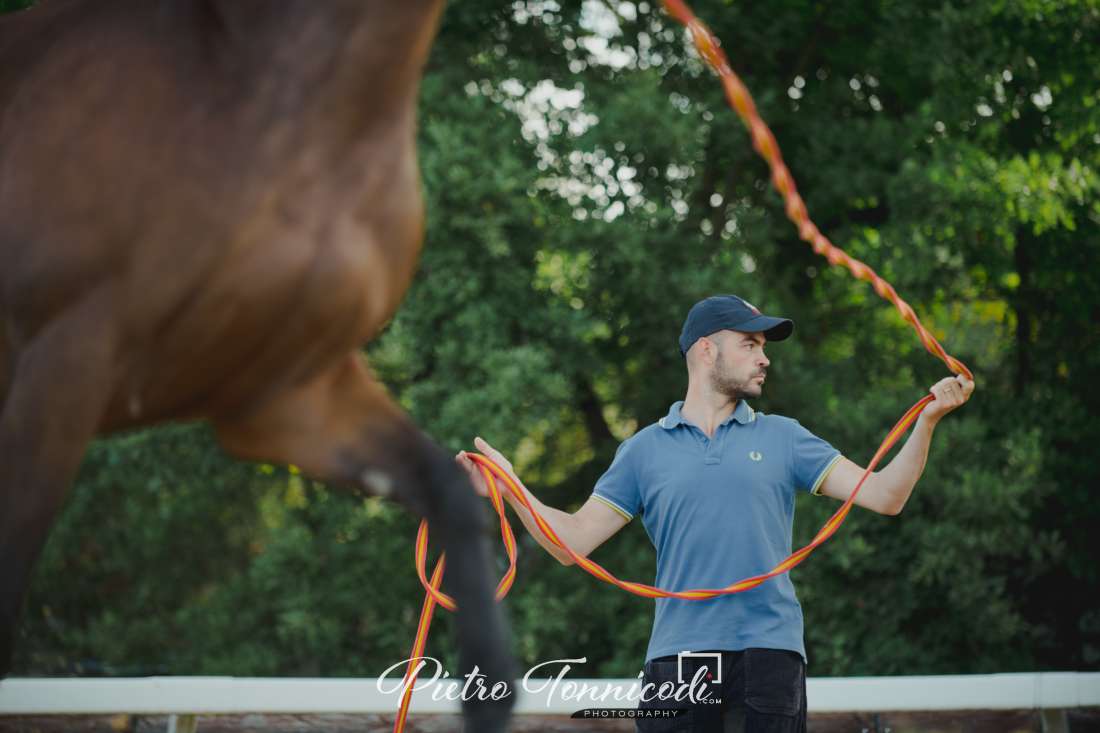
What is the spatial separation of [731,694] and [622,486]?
591mm

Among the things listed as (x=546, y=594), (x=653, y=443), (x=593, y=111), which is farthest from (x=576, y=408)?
(x=653, y=443)

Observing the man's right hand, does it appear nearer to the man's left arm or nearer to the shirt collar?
the shirt collar

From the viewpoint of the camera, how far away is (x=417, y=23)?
1.56 meters

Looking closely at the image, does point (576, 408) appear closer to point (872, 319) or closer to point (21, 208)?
point (872, 319)

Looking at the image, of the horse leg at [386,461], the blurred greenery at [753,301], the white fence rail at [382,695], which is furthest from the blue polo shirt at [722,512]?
the blurred greenery at [753,301]

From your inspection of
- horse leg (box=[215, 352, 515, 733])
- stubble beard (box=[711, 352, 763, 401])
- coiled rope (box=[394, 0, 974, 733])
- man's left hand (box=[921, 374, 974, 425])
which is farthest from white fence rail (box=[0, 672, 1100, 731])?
horse leg (box=[215, 352, 515, 733])

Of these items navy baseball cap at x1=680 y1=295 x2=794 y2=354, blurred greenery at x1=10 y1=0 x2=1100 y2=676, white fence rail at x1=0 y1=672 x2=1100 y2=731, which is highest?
navy baseball cap at x1=680 y1=295 x2=794 y2=354

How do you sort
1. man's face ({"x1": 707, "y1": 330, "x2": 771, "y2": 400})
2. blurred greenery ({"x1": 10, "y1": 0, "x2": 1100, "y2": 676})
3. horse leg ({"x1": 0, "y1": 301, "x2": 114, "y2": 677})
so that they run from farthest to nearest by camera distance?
blurred greenery ({"x1": 10, "y1": 0, "x2": 1100, "y2": 676})
man's face ({"x1": 707, "y1": 330, "x2": 771, "y2": 400})
horse leg ({"x1": 0, "y1": 301, "x2": 114, "y2": 677})

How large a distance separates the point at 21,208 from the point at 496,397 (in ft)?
A: 14.2

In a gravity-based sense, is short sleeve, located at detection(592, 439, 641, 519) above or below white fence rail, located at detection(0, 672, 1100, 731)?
above

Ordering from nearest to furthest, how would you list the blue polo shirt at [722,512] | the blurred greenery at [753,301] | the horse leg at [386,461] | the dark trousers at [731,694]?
1. the horse leg at [386,461]
2. the dark trousers at [731,694]
3. the blue polo shirt at [722,512]
4. the blurred greenery at [753,301]

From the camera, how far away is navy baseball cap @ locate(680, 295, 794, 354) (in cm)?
276

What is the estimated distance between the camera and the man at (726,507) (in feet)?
8.13

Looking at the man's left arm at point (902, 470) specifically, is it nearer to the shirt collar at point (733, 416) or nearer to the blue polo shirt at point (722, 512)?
the blue polo shirt at point (722, 512)
